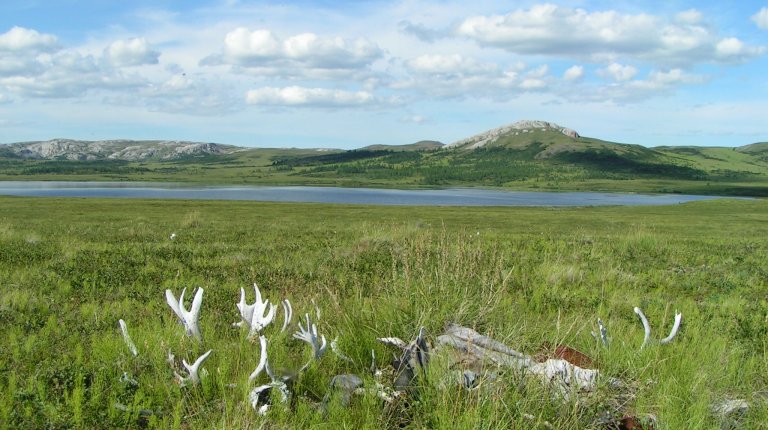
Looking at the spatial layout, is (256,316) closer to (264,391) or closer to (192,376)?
(192,376)

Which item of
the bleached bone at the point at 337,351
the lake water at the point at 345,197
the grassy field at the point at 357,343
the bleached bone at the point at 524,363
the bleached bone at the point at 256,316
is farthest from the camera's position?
the lake water at the point at 345,197

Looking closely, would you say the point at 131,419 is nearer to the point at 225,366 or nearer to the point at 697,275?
the point at 225,366

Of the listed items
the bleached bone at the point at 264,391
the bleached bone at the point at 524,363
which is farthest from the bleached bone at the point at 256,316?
the bleached bone at the point at 524,363

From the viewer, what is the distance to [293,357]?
18.4ft

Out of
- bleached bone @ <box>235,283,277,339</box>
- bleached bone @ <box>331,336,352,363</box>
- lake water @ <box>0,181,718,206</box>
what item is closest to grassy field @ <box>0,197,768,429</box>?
bleached bone @ <box>331,336,352,363</box>

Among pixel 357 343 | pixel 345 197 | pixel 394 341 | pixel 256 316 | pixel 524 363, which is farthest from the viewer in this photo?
pixel 345 197

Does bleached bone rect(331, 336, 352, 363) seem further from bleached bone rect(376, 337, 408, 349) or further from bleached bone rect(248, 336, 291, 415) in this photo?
bleached bone rect(248, 336, 291, 415)

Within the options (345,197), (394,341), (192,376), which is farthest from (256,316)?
(345,197)

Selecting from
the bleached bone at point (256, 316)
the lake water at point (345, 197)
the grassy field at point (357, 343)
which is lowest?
the lake water at point (345, 197)

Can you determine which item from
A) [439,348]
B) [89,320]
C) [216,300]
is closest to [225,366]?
[439,348]

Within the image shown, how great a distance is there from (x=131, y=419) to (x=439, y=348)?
107 inches

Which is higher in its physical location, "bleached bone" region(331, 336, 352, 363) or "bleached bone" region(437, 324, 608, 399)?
"bleached bone" region(437, 324, 608, 399)

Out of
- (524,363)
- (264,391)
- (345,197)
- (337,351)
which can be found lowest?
(345,197)

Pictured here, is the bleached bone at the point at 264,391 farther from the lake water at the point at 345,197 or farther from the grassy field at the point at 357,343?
the lake water at the point at 345,197
